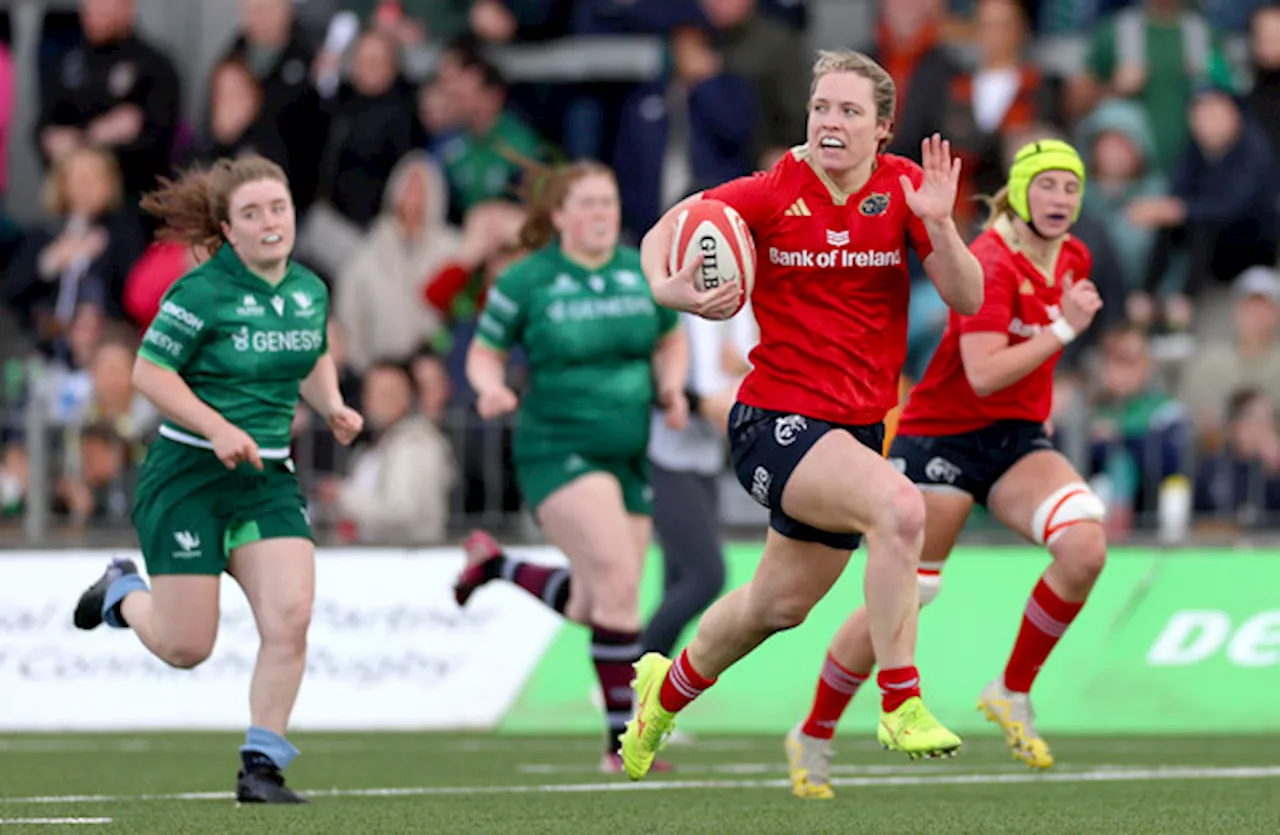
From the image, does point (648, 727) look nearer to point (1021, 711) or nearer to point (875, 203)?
point (1021, 711)

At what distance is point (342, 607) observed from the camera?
13695 millimetres

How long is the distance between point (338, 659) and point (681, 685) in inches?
221

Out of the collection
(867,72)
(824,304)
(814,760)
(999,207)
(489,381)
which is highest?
(867,72)

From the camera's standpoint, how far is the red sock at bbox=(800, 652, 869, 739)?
9250 mm

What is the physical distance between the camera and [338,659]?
13.7m

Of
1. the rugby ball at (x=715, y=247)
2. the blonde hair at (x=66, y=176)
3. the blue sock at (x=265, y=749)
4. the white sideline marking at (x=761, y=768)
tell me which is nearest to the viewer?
the rugby ball at (x=715, y=247)

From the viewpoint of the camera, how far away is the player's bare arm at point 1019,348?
932 centimetres

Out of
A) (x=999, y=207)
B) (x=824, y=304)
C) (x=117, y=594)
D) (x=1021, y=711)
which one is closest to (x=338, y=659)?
(x=117, y=594)

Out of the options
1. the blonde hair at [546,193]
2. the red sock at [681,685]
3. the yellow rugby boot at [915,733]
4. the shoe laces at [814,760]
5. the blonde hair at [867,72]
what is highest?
the blonde hair at [867,72]

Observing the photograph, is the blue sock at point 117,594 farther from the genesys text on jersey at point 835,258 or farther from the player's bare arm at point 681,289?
the genesys text on jersey at point 835,258

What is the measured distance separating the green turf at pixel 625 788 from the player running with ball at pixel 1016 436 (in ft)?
1.55

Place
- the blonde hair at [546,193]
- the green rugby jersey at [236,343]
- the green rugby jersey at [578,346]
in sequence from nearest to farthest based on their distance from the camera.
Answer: the green rugby jersey at [236,343] < the green rugby jersey at [578,346] < the blonde hair at [546,193]

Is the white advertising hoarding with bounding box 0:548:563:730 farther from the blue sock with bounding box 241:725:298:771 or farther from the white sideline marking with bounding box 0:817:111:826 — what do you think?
the white sideline marking with bounding box 0:817:111:826

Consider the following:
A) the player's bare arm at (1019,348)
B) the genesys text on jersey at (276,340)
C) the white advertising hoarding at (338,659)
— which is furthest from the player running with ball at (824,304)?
the white advertising hoarding at (338,659)
